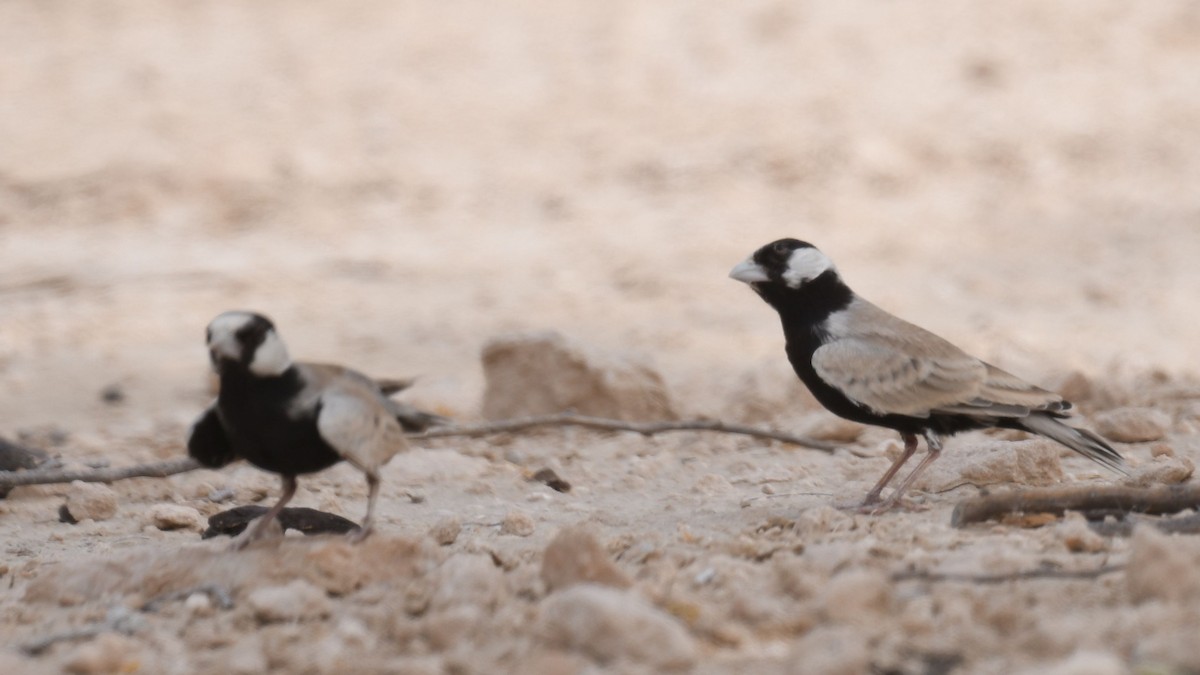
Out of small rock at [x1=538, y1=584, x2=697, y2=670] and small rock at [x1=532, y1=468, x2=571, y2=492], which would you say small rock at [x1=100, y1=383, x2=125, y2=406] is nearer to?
small rock at [x1=532, y1=468, x2=571, y2=492]

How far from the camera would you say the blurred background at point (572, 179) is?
410 inches

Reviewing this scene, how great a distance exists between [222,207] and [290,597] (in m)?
9.15

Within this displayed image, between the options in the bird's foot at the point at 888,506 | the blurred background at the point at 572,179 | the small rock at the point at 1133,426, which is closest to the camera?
the bird's foot at the point at 888,506

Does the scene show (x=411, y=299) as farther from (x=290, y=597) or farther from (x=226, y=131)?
(x=290, y=597)

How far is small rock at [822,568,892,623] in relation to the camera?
11.4 feet

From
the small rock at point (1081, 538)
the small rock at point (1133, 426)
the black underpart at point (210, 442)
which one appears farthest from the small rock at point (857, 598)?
the small rock at point (1133, 426)

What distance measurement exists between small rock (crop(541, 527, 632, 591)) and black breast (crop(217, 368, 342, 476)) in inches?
30.0

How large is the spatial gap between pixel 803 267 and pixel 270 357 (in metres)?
2.23

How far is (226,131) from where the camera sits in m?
13.4

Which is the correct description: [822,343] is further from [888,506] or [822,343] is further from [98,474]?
[98,474]

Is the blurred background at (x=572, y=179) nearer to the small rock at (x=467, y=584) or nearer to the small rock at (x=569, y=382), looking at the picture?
the small rock at (x=569, y=382)

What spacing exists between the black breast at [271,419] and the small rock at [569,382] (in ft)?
9.74

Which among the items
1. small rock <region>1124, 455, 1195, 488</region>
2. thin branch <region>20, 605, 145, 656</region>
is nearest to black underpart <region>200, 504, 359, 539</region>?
thin branch <region>20, 605, 145, 656</region>

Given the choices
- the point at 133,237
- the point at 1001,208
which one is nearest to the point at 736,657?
the point at 133,237
